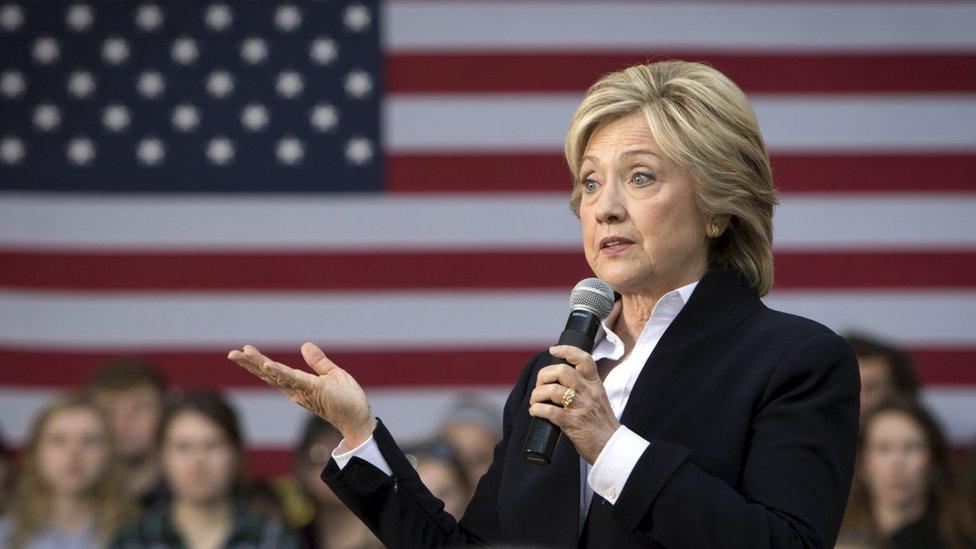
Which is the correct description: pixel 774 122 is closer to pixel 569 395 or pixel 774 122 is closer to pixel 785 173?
pixel 785 173

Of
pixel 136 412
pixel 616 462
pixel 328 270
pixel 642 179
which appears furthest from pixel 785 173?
pixel 616 462

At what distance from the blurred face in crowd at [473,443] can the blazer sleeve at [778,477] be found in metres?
3.25

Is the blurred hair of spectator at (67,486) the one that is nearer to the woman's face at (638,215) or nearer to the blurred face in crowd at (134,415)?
the blurred face in crowd at (134,415)

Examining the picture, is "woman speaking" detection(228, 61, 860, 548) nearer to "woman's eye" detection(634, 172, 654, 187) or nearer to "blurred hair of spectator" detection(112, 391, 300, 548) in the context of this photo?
"woman's eye" detection(634, 172, 654, 187)

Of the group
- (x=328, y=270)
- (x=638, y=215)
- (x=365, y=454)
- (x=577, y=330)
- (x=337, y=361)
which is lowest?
(x=337, y=361)

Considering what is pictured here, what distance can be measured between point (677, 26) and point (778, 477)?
4464 mm

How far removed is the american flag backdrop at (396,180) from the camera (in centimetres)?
593

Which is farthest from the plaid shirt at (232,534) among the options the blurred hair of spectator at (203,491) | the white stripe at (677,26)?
the white stripe at (677,26)

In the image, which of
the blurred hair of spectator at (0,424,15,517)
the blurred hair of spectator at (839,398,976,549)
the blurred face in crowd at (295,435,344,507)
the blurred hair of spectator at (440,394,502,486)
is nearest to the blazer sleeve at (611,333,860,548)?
the blurred hair of spectator at (839,398,976,549)

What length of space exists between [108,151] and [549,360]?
429 centimetres

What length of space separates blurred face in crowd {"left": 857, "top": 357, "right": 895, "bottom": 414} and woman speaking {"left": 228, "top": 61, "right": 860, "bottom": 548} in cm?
291

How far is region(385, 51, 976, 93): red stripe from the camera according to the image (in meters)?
5.93

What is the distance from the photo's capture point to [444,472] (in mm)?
4387

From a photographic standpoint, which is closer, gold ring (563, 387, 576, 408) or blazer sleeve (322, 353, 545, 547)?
gold ring (563, 387, 576, 408)
